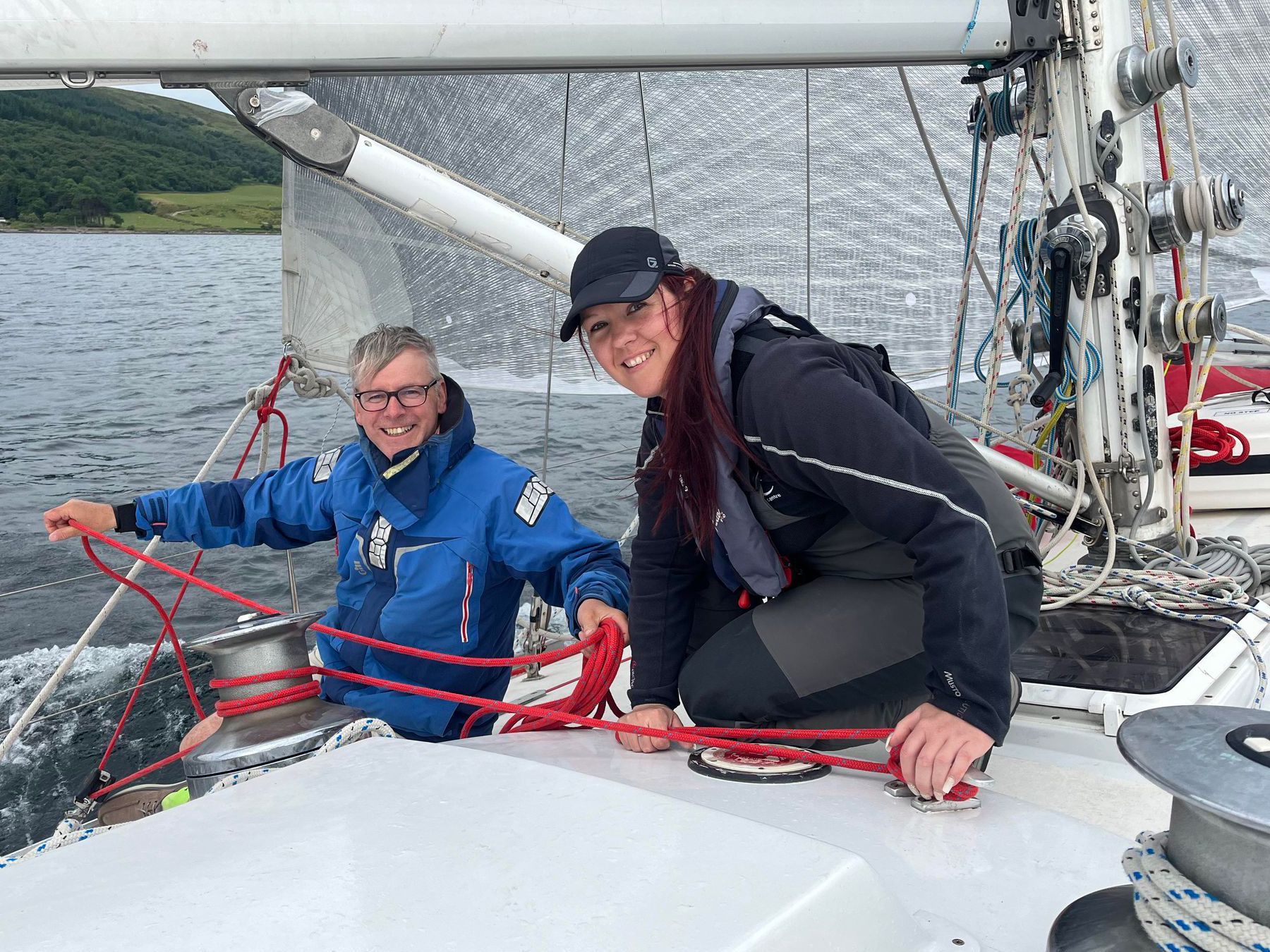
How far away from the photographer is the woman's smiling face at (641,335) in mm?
1429

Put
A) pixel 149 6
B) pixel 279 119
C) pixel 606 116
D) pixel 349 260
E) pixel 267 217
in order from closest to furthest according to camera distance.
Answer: pixel 149 6 → pixel 279 119 → pixel 349 260 → pixel 606 116 → pixel 267 217

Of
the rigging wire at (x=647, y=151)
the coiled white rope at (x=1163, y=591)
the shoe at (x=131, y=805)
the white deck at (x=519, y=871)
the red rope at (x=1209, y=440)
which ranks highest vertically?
the rigging wire at (x=647, y=151)

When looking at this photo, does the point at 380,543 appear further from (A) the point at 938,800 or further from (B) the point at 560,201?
(B) the point at 560,201

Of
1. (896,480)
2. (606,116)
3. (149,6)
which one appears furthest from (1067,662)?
(606,116)

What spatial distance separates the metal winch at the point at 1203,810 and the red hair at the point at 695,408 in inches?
27.6

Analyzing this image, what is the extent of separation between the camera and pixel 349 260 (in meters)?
3.35

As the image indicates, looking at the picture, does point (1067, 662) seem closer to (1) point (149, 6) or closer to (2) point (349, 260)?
(1) point (149, 6)

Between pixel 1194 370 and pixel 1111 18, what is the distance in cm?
84

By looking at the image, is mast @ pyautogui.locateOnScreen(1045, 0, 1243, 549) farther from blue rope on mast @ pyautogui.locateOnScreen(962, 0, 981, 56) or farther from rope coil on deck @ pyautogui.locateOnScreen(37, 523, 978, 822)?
rope coil on deck @ pyautogui.locateOnScreen(37, 523, 978, 822)

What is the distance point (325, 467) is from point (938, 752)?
1.47m

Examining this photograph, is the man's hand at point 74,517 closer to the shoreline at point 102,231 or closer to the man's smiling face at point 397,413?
the man's smiling face at point 397,413

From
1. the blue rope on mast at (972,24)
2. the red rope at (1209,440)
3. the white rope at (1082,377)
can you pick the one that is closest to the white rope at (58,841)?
the white rope at (1082,377)

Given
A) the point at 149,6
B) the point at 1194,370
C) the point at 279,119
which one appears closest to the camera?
the point at 149,6

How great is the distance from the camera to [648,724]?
1.58 meters
